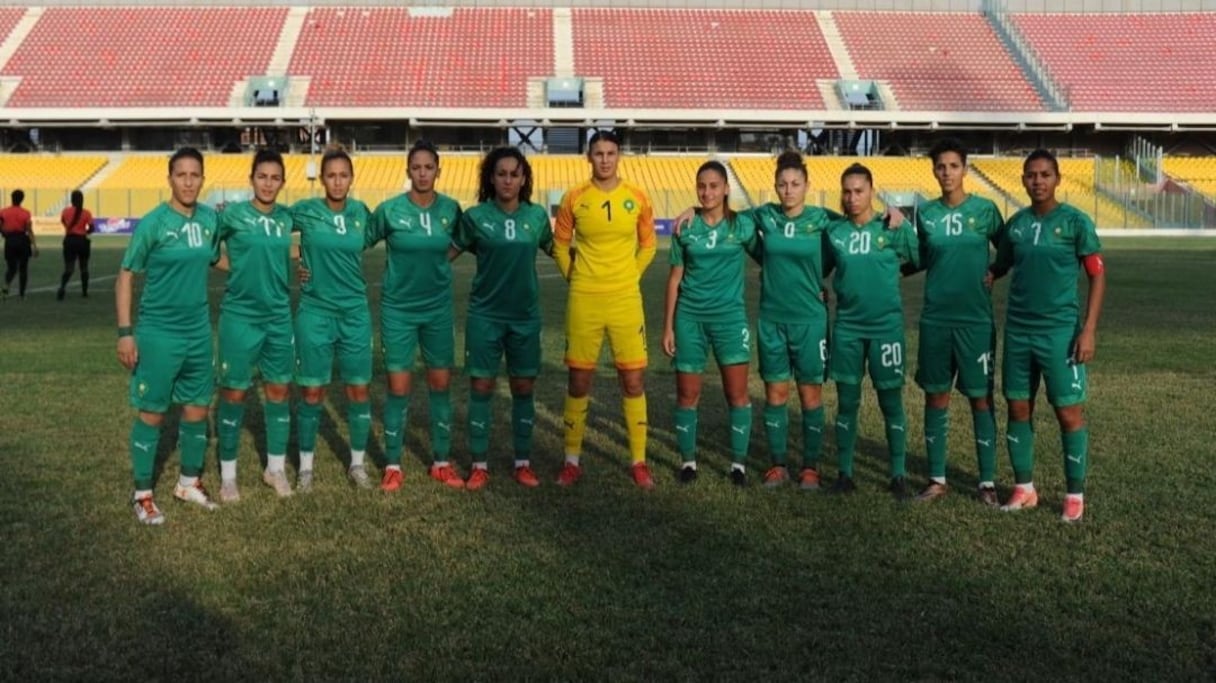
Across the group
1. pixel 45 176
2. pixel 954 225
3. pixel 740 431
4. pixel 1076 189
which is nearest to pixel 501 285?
pixel 740 431

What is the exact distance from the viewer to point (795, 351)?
6.08 metres

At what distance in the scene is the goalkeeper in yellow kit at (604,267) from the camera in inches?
234

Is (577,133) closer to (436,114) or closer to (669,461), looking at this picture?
(436,114)

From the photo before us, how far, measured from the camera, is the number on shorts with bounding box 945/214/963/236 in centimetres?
569

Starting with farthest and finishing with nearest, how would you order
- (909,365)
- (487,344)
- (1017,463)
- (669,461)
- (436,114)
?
1. (436,114)
2. (909,365)
3. (669,461)
4. (487,344)
5. (1017,463)

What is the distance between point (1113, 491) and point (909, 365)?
14.6ft

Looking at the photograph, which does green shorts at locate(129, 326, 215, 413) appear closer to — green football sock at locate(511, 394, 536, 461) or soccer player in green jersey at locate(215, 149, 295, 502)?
soccer player in green jersey at locate(215, 149, 295, 502)

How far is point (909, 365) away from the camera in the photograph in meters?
10.2

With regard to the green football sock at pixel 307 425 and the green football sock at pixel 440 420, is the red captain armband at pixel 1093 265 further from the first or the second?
the green football sock at pixel 307 425

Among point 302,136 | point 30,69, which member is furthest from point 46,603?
point 30,69

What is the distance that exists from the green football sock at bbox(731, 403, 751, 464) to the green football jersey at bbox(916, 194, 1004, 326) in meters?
1.21

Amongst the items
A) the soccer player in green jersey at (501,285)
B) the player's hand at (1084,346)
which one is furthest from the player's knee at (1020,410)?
the soccer player in green jersey at (501,285)

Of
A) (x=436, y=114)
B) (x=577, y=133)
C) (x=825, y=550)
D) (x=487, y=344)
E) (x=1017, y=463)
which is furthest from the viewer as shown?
(x=577, y=133)

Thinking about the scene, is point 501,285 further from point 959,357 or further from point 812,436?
point 959,357
